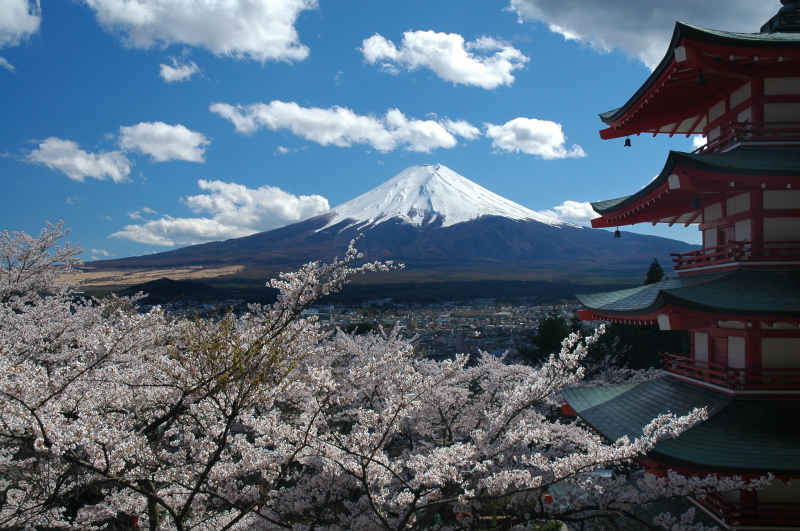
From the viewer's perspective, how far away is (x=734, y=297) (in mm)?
4629

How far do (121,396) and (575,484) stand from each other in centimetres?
440

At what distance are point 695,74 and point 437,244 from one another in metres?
82.0

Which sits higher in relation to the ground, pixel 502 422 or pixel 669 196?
pixel 669 196

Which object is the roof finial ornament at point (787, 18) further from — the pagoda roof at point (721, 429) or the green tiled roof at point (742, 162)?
the pagoda roof at point (721, 429)

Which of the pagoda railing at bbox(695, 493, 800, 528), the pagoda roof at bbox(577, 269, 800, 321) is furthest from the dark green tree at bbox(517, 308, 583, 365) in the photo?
the pagoda railing at bbox(695, 493, 800, 528)

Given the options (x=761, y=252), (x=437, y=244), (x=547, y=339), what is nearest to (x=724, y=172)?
(x=761, y=252)

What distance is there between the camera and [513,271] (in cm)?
6888

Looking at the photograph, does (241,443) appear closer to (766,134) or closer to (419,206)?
(766,134)

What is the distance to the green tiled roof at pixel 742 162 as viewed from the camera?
464cm

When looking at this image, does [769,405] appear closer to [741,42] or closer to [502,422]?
[502,422]

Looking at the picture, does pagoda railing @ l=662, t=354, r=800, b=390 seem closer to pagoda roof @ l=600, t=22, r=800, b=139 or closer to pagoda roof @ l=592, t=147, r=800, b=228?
pagoda roof @ l=592, t=147, r=800, b=228

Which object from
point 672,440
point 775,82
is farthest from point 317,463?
point 775,82

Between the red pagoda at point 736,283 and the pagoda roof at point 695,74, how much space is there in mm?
16

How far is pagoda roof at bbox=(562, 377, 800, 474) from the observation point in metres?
4.18
